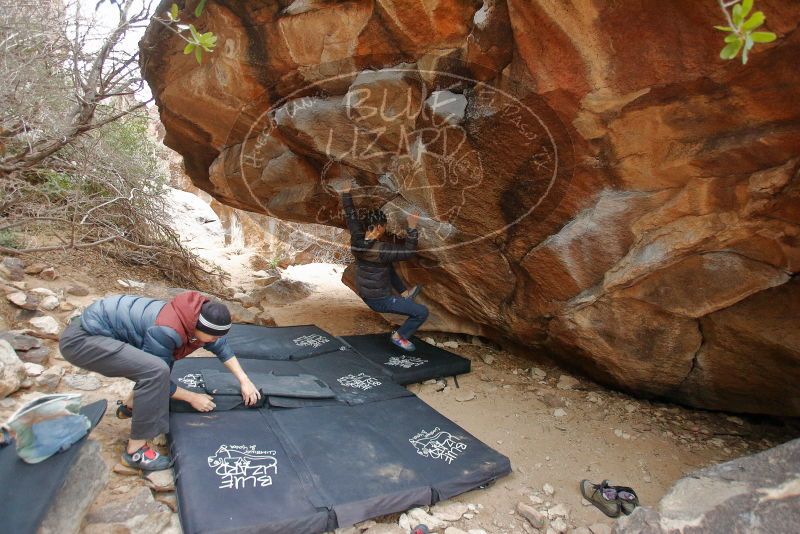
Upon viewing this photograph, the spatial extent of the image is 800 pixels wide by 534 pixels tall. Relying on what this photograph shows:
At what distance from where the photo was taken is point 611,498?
2.19 metres

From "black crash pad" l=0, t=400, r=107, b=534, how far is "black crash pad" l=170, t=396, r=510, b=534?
0.44 metres

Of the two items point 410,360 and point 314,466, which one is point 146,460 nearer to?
point 314,466

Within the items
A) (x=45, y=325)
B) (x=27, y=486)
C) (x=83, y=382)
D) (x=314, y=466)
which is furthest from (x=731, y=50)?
(x=45, y=325)

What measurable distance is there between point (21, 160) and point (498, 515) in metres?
4.42

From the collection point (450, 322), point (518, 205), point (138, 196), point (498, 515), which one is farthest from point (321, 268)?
point (498, 515)

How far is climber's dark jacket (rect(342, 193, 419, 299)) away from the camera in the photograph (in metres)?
3.70

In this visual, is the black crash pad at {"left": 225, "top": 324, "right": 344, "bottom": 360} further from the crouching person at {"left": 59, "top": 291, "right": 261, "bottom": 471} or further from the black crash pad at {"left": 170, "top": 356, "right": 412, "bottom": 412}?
the crouching person at {"left": 59, "top": 291, "right": 261, "bottom": 471}

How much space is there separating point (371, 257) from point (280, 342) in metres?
1.04

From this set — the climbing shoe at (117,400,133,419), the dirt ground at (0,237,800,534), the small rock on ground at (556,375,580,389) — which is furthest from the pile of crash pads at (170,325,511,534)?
the small rock on ground at (556,375,580,389)

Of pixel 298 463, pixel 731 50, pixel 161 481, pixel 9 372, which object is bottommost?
pixel 298 463

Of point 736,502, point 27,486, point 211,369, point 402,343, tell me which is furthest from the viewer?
point 402,343

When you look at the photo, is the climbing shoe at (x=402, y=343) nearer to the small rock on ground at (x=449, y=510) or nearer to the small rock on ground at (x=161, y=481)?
the small rock on ground at (x=449, y=510)

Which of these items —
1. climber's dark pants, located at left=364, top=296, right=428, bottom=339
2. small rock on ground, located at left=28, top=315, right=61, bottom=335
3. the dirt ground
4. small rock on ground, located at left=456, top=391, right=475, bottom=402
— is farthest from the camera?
climber's dark pants, located at left=364, top=296, right=428, bottom=339

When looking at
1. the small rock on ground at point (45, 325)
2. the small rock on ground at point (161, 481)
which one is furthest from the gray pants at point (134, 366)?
the small rock on ground at point (45, 325)
